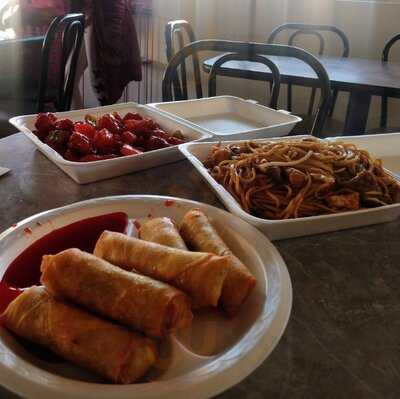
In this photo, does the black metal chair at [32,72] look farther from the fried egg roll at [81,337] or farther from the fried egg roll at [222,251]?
the fried egg roll at [81,337]

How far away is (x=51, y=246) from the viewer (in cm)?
77

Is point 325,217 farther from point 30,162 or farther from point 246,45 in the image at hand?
point 246,45

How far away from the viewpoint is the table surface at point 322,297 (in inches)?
21.0

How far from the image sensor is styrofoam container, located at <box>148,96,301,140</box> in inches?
54.5

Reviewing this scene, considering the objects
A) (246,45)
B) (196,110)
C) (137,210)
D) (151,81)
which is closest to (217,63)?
(246,45)

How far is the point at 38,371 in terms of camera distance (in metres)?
0.51

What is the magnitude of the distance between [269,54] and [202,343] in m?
1.32

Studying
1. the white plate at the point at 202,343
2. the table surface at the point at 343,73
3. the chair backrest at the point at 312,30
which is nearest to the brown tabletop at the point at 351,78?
the table surface at the point at 343,73

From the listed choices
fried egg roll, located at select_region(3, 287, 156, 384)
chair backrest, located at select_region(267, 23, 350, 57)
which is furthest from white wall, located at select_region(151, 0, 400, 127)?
fried egg roll, located at select_region(3, 287, 156, 384)

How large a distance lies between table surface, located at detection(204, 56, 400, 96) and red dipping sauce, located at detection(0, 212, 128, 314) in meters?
1.60

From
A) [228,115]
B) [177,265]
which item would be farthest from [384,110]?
[177,265]

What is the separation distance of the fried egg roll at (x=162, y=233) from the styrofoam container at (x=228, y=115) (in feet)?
2.13

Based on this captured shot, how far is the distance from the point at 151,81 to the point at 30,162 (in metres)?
3.10

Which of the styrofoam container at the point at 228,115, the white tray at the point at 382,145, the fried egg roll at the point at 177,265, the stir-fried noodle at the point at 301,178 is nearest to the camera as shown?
the fried egg roll at the point at 177,265
